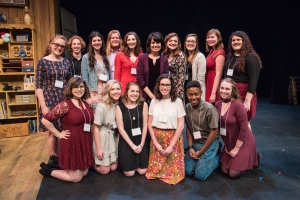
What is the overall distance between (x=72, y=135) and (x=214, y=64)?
1727 millimetres

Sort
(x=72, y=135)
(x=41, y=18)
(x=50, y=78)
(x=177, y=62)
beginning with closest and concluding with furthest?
(x=72, y=135)
(x=50, y=78)
(x=177, y=62)
(x=41, y=18)

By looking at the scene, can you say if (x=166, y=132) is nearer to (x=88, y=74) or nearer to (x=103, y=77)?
(x=103, y=77)

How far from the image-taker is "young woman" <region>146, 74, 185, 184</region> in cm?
233

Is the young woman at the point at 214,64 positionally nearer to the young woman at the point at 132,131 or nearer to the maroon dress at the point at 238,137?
the maroon dress at the point at 238,137

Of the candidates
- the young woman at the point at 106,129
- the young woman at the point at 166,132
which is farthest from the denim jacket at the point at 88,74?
the young woman at the point at 166,132

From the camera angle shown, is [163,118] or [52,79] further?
[52,79]

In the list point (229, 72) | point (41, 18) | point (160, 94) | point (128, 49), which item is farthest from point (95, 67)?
point (41, 18)

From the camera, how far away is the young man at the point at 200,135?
2293mm

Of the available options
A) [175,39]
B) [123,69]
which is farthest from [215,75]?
[123,69]

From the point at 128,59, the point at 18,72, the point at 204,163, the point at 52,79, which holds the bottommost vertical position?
the point at 204,163

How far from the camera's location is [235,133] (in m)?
2.34

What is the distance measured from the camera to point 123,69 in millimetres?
2781

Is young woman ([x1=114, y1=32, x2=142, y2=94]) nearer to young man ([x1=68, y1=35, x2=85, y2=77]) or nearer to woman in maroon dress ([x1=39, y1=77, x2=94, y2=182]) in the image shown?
young man ([x1=68, y1=35, x2=85, y2=77])

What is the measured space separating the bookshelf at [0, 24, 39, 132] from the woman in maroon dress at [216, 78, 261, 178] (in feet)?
9.84
